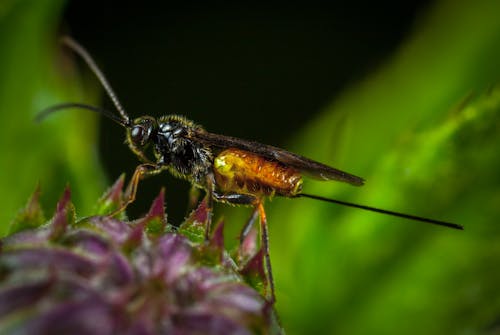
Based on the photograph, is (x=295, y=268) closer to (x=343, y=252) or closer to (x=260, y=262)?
(x=343, y=252)

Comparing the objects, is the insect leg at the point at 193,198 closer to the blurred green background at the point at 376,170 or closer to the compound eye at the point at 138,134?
the compound eye at the point at 138,134

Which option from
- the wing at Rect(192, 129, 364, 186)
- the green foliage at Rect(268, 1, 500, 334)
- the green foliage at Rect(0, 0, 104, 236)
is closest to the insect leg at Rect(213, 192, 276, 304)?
the wing at Rect(192, 129, 364, 186)

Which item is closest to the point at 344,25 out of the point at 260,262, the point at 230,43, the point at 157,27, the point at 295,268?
the point at 230,43

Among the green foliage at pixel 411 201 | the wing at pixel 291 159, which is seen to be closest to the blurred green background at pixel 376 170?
the green foliage at pixel 411 201

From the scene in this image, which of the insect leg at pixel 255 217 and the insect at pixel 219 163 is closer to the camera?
the insect leg at pixel 255 217

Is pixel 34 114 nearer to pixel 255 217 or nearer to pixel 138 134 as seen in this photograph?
pixel 138 134

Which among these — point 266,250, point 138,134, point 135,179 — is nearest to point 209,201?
point 266,250
